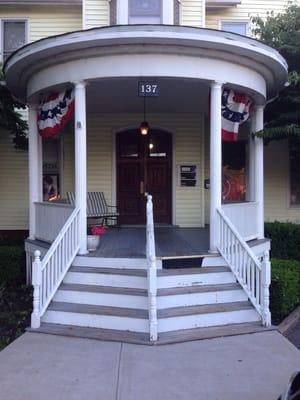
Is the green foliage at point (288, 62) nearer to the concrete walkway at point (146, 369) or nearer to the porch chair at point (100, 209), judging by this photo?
the porch chair at point (100, 209)

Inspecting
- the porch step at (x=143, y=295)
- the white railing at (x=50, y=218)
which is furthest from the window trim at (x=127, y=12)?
the porch step at (x=143, y=295)

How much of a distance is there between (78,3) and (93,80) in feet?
20.5

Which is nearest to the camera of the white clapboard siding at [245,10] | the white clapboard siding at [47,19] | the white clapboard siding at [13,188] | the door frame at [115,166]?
the door frame at [115,166]

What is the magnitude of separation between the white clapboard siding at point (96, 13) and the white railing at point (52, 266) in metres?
6.93

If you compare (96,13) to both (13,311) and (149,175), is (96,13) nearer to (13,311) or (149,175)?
(149,175)

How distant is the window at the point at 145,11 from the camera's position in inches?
490

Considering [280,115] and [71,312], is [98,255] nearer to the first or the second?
[71,312]

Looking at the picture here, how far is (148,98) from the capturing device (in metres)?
11.0

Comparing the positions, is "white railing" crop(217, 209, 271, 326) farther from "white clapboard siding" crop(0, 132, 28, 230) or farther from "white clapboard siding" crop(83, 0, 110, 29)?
"white clapboard siding" crop(83, 0, 110, 29)

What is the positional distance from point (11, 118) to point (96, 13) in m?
3.89

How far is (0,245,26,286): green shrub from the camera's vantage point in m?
10.4

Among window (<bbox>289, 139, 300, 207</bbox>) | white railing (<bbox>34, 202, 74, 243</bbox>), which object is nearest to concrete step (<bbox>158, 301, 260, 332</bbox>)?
white railing (<bbox>34, 202, 74, 243</bbox>)

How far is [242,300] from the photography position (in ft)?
24.2

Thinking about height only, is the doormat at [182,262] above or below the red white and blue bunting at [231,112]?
below
